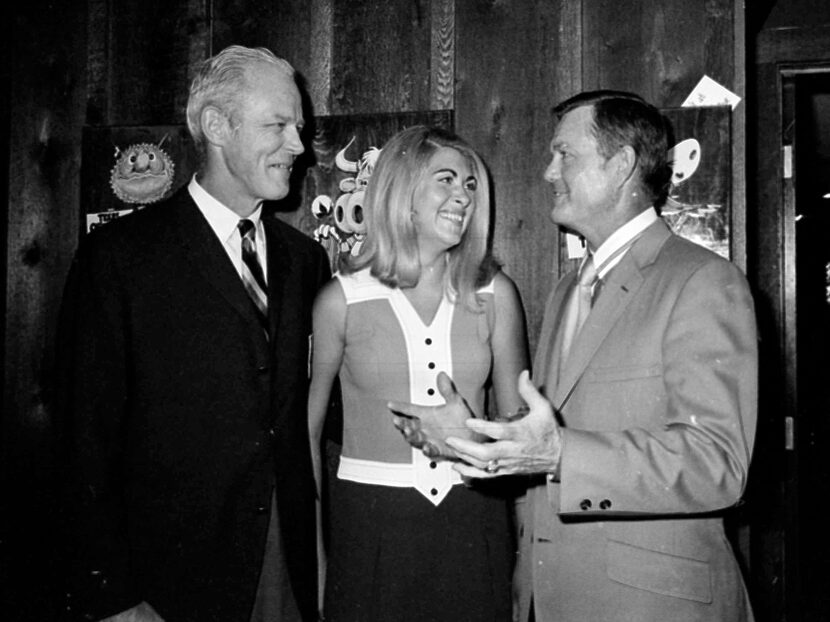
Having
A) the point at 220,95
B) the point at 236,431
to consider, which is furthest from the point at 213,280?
the point at 220,95

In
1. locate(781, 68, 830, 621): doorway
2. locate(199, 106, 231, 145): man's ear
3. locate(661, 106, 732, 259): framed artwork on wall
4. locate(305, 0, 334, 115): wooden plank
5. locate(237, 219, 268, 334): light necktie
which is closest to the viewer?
locate(237, 219, 268, 334): light necktie

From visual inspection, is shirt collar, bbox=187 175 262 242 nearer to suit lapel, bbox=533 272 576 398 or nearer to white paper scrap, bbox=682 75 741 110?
suit lapel, bbox=533 272 576 398

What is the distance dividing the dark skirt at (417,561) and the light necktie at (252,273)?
0.59 meters

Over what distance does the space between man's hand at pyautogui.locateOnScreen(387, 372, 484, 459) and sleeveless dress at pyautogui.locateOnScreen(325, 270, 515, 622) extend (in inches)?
20.3

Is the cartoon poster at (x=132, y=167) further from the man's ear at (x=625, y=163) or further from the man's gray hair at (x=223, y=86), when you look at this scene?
the man's ear at (x=625, y=163)

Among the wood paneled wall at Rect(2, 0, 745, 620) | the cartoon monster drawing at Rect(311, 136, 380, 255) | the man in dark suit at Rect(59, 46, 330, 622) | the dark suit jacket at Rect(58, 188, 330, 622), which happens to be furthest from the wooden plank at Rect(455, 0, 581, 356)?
the dark suit jacket at Rect(58, 188, 330, 622)

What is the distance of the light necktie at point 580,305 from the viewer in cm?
193

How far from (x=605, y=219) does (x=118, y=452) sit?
1.42m

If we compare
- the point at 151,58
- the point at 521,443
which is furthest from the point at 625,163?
the point at 151,58

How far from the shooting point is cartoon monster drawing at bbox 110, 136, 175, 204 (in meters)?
2.85

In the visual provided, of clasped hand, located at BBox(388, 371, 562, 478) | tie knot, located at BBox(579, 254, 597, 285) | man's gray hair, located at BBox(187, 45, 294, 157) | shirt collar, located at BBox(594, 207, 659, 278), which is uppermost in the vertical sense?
man's gray hair, located at BBox(187, 45, 294, 157)

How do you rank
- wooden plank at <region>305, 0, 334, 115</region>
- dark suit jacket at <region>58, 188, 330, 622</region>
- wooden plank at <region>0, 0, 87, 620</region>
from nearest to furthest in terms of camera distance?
dark suit jacket at <region>58, 188, 330, 622</region> → wooden plank at <region>305, 0, 334, 115</region> → wooden plank at <region>0, 0, 87, 620</region>

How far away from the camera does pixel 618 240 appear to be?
1.93 meters

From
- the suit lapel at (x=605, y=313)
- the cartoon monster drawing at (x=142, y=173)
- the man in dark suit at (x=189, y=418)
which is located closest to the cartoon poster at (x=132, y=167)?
the cartoon monster drawing at (x=142, y=173)
